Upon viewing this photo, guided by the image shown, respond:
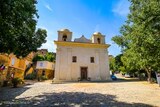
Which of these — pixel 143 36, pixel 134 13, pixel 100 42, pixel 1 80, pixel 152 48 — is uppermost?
pixel 100 42

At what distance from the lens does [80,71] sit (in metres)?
30.9

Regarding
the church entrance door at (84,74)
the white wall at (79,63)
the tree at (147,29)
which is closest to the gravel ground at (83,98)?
the tree at (147,29)

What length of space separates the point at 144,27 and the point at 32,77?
34.8 m

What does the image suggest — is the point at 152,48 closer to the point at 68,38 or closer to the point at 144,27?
the point at 144,27

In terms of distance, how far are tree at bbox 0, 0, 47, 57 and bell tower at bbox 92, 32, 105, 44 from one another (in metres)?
20.2

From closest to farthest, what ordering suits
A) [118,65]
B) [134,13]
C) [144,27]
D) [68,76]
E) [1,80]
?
[144,27]
[134,13]
[1,80]
[68,76]
[118,65]

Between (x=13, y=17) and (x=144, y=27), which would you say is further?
(x=144, y=27)

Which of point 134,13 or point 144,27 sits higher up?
point 134,13

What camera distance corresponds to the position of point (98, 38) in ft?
111

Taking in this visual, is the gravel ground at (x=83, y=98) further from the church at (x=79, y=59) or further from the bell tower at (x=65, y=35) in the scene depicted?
the bell tower at (x=65, y=35)

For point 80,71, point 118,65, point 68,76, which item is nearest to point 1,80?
point 68,76

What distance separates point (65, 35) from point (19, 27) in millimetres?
22706

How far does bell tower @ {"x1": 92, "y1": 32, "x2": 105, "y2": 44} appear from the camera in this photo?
33.4 metres

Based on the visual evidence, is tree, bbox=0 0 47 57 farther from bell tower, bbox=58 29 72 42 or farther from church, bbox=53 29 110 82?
bell tower, bbox=58 29 72 42
